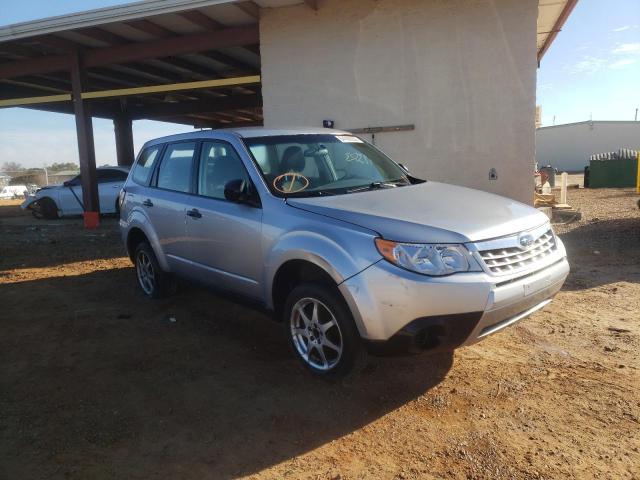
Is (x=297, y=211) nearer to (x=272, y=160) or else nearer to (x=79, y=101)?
(x=272, y=160)

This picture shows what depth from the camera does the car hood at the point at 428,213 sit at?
2.89m

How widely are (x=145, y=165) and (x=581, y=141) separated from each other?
48.6 meters

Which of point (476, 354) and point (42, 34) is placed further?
point (42, 34)

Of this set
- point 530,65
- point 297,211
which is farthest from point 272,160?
point 530,65

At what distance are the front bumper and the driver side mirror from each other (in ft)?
3.74

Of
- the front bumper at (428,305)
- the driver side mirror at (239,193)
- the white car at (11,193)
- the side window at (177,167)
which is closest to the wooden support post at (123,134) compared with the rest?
the white car at (11,193)

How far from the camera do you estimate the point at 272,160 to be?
3.96m

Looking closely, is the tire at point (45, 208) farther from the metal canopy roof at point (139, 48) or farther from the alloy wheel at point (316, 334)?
the alloy wheel at point (316, 334)

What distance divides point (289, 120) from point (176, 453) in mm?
7528

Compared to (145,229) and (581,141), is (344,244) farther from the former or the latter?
(581,141)

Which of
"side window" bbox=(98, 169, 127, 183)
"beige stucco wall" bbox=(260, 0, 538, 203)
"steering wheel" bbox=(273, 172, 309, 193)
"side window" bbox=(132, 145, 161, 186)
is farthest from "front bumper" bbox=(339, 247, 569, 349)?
"side window" bbox=(98, 169, 127, 183)

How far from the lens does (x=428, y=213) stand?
10.3 ft

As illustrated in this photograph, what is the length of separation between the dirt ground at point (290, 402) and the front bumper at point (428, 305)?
51 centimetres

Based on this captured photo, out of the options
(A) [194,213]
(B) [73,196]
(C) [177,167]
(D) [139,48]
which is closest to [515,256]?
(A) [194,213]
